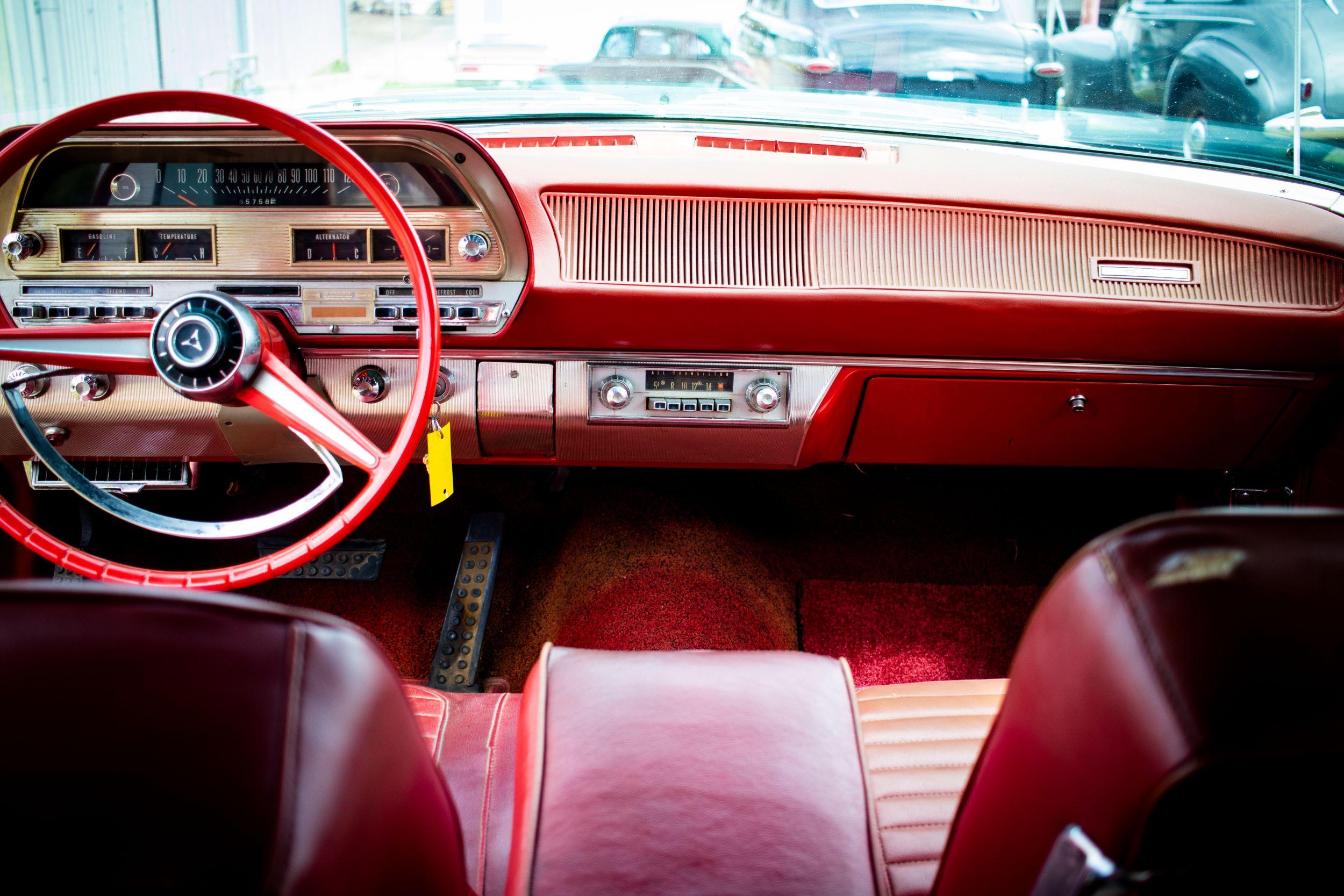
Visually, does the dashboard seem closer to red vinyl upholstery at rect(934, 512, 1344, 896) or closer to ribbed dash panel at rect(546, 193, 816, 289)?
ribbed dash panel at rect(546, 193, 816, 289)

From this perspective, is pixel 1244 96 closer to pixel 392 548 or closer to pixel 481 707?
pixel 481 707

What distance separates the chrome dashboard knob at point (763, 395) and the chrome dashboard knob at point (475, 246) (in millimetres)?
593

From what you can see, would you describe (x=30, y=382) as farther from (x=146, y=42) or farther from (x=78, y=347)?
(x=146, y=42)

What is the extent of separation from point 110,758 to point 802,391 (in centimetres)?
149

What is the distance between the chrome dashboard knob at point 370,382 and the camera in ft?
5.76

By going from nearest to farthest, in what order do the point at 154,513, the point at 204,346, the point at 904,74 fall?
the point at 204,346 → the point at 154,513 → the point at 904,74

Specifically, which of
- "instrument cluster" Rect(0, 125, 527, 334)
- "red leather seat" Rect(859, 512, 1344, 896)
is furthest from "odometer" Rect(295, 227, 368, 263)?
"red leather seat" Rect(859, 512, 1344, 896)

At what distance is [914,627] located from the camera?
86.0 inches

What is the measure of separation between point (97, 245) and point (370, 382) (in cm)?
57

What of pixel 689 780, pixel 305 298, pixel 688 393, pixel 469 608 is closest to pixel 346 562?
pixel 469 608

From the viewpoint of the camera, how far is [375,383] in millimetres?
1755

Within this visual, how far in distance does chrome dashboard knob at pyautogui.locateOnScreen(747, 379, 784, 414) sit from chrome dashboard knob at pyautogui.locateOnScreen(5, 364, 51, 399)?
1.29 metres

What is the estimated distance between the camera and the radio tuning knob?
5.94 ft

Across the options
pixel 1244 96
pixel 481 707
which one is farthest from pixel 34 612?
pixel 1244 96
